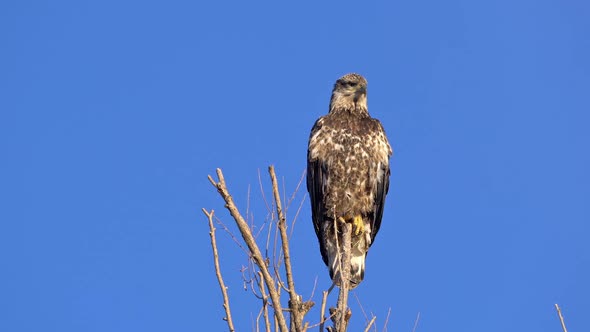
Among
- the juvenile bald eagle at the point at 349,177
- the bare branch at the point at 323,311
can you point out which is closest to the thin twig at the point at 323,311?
the bare branch at the point at 323,311

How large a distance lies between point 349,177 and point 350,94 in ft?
2.80

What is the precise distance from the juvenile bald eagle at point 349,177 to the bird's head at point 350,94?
5cm

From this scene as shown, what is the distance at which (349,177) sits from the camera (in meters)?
7.91

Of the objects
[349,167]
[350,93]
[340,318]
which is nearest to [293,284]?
[340,318]

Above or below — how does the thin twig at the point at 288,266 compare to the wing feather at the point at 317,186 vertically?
below

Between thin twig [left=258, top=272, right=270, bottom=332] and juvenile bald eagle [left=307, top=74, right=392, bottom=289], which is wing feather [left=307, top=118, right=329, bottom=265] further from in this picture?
thin twig [left=258, top=272, right=270, bottom=332]

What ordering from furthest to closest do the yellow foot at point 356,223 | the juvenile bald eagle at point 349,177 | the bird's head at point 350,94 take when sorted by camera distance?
1. the bird's head at point 350,94
2. the yellow foot at point 356,223
3. the juvenile bald eagle at point 349,177

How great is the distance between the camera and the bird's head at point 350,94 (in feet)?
27.0

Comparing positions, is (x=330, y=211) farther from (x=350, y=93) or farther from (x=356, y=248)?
(x=350, y=93)

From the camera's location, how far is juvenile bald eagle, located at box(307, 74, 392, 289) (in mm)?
7871

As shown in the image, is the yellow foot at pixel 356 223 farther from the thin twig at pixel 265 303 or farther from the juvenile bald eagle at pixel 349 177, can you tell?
the thin twig at pixel 265 303

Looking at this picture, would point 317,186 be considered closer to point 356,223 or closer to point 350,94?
point 356,223

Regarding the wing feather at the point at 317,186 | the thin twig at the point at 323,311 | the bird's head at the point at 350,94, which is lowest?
the thin twig at the point at 323,311

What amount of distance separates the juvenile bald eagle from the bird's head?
0.05 m
